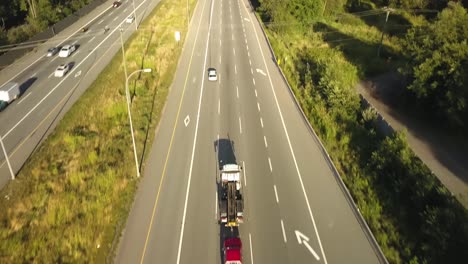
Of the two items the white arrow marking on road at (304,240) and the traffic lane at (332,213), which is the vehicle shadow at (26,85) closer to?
the traffic lane at (332,213)

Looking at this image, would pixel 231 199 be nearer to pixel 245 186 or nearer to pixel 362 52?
pixel 245 186

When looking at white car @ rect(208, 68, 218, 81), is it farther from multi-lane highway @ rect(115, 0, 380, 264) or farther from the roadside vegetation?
the roadside vegetation

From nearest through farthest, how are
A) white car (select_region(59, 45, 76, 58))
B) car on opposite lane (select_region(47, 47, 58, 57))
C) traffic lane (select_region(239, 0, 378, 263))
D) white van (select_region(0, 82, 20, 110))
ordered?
traffic lane (select_region(239, 0, 378, 263)) < white van (select_region(0, 82, 20, 110)) < white car (select_region(59, 45, 76, 58)) < car on opposite lane (select_region(47, 47, 58, 57))

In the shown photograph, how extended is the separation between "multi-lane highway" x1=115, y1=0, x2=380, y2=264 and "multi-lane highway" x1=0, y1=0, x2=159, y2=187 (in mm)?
13538

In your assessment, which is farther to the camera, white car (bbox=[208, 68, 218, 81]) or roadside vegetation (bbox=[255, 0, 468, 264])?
white car (bbox=[208, 68, 218, 81])

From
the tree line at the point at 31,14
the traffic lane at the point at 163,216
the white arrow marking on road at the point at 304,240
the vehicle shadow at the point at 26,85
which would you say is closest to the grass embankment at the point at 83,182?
the traffic lane at the point at 163,216

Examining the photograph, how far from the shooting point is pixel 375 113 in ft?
139

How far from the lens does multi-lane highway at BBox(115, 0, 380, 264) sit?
86.6 ft

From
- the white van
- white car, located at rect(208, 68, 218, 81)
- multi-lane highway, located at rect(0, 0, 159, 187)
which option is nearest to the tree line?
multi-lane highway, located at rect(0, 0, 159, 187)

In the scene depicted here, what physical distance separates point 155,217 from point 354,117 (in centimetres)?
2662

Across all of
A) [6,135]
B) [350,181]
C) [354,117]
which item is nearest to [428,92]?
[354,117]

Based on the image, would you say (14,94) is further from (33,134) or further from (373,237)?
(373,237)

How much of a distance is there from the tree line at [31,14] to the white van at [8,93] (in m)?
28.3

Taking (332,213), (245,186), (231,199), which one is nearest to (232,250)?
(231,199)
